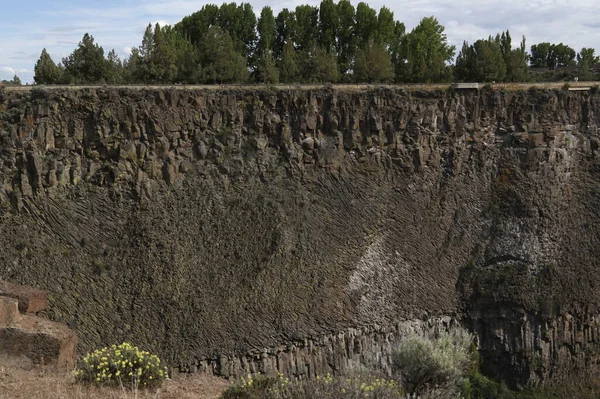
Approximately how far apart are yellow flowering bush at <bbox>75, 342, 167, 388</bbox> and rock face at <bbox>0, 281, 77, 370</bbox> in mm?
2447

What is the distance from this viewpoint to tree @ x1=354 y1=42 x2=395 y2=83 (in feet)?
108

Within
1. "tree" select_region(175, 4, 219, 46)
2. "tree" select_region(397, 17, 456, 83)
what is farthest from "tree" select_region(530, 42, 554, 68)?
"tree" select_region(175, 4, 219, 46)

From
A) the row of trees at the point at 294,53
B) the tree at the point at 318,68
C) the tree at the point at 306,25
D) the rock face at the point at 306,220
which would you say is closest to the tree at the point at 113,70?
the row of trees at the point at 294,53

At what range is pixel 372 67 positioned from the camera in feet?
108

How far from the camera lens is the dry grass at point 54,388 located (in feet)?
39.5

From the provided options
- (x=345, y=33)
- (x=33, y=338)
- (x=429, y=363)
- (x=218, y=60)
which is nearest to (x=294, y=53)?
(x=218, y=60)

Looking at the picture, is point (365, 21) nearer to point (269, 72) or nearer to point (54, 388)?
point (269, 72)

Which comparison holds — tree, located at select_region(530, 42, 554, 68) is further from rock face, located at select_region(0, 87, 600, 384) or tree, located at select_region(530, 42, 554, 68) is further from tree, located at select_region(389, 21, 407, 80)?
rock face, located at select_region(0, 87, 600, 384)

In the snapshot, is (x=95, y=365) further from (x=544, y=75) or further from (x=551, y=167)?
(x=544, y=75)

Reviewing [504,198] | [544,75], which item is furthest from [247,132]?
[544,75]

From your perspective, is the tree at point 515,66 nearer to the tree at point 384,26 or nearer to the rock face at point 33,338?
the tree at point 384,26

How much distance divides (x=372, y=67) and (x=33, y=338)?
23252mm

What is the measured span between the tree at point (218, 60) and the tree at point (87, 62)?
196 inches

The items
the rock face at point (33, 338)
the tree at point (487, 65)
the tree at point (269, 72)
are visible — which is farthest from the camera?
the tree at point (487, 65)
